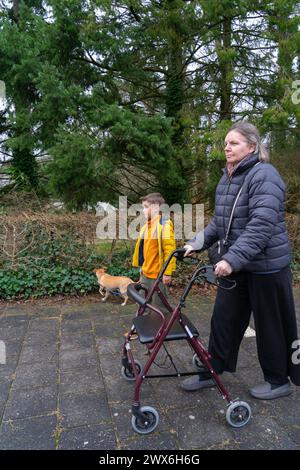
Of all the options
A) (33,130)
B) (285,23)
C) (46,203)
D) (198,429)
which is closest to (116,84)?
(33,130)

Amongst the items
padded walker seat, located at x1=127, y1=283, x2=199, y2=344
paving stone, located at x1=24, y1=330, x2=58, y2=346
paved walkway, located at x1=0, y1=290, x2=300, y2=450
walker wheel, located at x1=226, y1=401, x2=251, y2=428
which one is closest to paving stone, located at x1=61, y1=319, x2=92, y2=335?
paved walkway, located at x1=0, y1=290, x2=300, y2=450

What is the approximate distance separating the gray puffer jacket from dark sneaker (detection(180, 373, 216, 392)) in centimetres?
99

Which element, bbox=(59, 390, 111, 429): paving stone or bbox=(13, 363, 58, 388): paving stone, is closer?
bbox=(59, 390, 111, 429): paving stone

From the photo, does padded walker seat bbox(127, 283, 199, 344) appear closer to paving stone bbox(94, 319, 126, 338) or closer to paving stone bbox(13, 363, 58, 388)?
paving stone bbox(13, 363, 58, 388)

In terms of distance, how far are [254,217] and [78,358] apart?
2122 millimetres

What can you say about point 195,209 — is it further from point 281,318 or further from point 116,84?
point 281,318

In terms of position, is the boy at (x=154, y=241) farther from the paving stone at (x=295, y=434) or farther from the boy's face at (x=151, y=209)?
the paving stone at (x=295, y=434)

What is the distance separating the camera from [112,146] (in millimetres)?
4910

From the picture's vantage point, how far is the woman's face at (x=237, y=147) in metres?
2.15

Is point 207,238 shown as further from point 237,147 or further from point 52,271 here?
point 52,271

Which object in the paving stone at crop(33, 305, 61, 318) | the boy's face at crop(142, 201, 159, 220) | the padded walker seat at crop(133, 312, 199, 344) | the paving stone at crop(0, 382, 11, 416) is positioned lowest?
the paving stone at crop(0, 382, 11, 416)

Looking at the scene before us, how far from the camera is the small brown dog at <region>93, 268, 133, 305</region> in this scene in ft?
14.4

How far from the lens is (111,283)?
14.5ft

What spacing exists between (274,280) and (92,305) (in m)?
2.89
